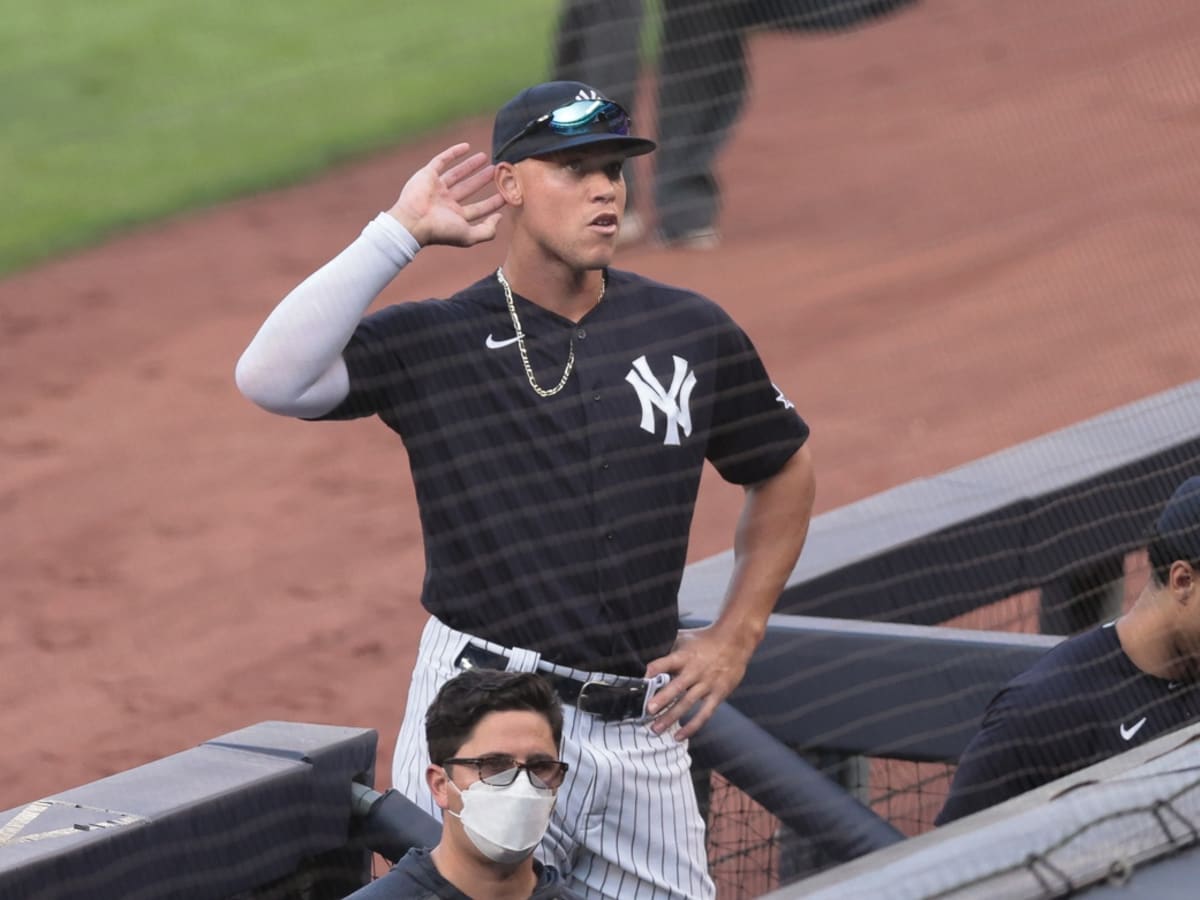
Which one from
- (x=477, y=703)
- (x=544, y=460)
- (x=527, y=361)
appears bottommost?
(x=477, y=703)

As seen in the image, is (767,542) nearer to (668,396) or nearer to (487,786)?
(668,396)

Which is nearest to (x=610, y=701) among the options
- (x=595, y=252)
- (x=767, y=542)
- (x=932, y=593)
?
(x=767, y=542)

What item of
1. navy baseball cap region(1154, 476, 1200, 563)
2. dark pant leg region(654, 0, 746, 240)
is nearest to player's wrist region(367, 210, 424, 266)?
navy baseball cap region(1154, 476, 1200, 563)

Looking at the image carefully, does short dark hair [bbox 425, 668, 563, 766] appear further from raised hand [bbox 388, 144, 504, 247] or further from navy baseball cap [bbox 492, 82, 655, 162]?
navy baseball cap [bbox 492, 82, 655, 162]

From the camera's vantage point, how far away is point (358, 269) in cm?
263

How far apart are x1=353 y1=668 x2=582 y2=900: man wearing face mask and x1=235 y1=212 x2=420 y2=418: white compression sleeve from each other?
0.42 metres

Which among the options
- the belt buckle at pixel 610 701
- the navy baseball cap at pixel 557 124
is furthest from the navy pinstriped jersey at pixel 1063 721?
the navy baseball cap at pixel 557 124

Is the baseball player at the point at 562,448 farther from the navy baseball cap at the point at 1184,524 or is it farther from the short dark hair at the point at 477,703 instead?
the navy baseball cap at the point at 1184,524

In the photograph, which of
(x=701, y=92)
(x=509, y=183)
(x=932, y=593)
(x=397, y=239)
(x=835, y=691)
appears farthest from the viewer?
(x=701, y=92)

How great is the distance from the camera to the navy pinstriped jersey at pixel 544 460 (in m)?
2.73

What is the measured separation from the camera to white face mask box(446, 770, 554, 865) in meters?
2.51

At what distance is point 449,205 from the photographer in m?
2.73

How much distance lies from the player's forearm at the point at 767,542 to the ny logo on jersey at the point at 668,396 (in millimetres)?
262

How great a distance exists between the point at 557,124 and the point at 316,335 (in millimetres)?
462
